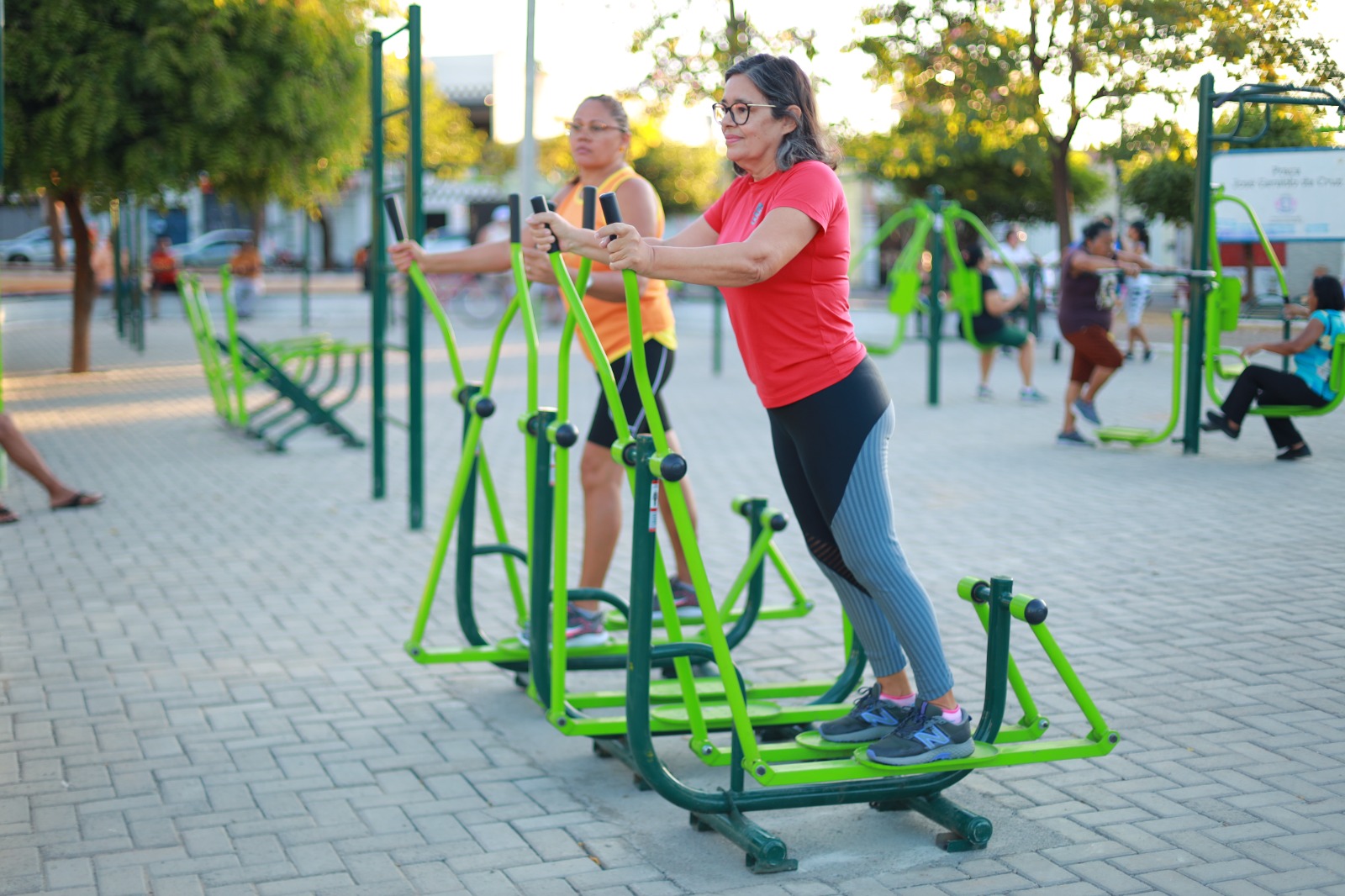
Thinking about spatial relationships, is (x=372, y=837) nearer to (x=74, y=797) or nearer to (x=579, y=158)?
(x=74, y=797)

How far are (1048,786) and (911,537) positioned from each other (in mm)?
3295

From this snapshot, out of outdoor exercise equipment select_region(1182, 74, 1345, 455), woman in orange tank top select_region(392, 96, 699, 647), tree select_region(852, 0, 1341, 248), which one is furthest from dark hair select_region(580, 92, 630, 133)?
outdoor exercise equipment select_region(1182, 74, 1345, 455)

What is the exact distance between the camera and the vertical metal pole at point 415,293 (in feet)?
21.5

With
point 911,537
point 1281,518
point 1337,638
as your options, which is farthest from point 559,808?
point 1281,518

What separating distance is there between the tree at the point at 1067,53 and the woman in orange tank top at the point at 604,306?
12.3 feet

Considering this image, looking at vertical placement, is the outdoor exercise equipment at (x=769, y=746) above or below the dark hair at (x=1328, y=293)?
below

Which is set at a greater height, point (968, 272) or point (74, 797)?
point (968, 272)

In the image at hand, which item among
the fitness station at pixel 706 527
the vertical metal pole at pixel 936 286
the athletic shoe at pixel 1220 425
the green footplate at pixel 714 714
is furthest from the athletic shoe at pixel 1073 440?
the green footplate at pixel 714 714

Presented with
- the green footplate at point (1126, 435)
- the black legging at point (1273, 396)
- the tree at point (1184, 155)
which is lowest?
the green footplate at point (1126, 435)

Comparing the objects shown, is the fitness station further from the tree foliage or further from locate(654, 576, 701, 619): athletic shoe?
the tree foliage

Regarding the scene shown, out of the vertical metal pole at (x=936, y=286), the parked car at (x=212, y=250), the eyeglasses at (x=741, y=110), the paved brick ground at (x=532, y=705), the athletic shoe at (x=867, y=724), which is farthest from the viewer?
the parked car at (x=212, y=250)

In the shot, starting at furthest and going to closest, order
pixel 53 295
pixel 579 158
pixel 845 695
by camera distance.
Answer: pixel 53 295
pixel 579 158
pixel 845 695

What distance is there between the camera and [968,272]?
12633 mm

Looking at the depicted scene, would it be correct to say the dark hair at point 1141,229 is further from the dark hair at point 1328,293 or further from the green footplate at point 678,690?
the green footplate at point 678,690
